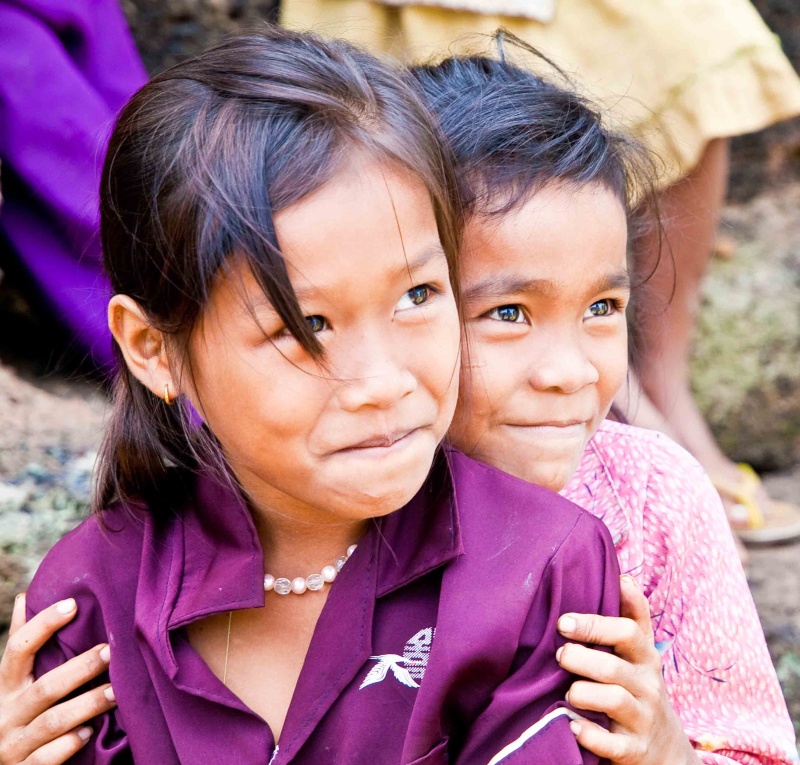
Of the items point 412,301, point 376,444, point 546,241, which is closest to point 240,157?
point 412,301

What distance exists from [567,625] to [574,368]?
398 mm

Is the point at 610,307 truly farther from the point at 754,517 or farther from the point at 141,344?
the point at 754,517

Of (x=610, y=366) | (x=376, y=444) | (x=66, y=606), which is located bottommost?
(x=66, y=606)

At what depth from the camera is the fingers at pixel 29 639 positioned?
1493mm

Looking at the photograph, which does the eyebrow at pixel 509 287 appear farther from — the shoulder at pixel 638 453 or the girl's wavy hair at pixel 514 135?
the shoulder at pixel 638 453

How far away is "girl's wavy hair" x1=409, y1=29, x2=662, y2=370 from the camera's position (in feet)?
5.08

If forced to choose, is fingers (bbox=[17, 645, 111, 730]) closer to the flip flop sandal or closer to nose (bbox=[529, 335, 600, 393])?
nose (bbox=[529, 335, 600, 393])

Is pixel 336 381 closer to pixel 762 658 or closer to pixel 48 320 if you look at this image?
pixel 762 658

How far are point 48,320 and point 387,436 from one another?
1.55m

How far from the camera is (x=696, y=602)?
1.58m

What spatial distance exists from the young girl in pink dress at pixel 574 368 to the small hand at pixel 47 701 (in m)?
0.62

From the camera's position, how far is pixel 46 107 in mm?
2342

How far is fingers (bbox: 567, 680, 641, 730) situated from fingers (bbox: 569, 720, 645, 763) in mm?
20

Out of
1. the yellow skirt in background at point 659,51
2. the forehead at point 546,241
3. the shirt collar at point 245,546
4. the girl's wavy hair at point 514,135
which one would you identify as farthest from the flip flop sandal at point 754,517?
the shirt collar at point 245,546
